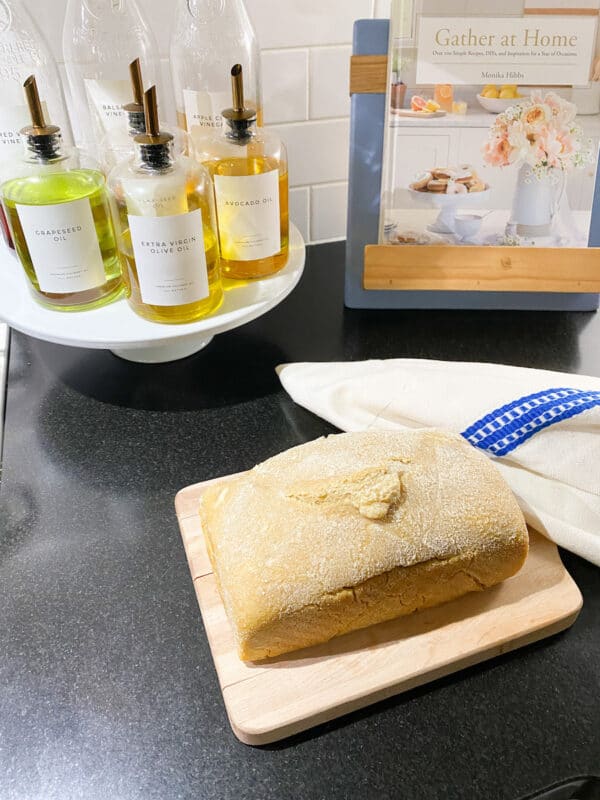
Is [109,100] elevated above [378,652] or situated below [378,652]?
above

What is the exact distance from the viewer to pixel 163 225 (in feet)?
2.13

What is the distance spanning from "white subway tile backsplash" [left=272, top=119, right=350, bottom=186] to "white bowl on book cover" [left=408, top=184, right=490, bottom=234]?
236 millimetres

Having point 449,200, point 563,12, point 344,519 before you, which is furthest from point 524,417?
point 563,12

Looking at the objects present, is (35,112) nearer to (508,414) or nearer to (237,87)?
(237,87)

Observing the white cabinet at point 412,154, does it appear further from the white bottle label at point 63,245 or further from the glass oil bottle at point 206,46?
the white bottle label at point 63,245

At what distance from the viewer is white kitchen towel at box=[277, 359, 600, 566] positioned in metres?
0.59

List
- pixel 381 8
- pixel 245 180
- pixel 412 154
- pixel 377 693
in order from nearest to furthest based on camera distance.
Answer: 1. pixel 377 693
2. pixel 245 180
3. pixel 412 154
4. pixel 381 8

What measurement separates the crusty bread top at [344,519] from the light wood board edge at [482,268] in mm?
373

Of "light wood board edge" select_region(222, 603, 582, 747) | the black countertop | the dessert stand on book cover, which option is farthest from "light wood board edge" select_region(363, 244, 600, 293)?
"light wood board edge" select_region(222, 603, 582, 747)

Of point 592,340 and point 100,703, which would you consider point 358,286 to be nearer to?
point 592,340

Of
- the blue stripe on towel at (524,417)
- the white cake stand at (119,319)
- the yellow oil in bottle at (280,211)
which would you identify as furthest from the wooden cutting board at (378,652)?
the yellow oil in bottle at (280,211)

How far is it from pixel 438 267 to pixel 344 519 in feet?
1.56

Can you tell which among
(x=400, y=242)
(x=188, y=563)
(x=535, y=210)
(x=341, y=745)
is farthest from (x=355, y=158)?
(x=341, y=745)

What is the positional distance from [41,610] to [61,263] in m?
0.34
